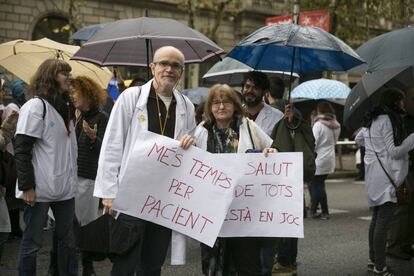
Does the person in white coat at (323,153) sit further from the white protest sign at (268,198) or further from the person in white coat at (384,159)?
the white protest sign at (268,198)

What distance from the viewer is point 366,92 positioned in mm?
7168

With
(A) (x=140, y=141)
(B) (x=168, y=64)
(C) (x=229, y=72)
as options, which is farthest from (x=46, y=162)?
(C) (x=229, y=72)

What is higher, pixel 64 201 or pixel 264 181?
pixel 264 181

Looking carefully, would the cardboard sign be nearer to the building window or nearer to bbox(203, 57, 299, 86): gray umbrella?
bbox(203, 57, 299, 86): gray umbrella

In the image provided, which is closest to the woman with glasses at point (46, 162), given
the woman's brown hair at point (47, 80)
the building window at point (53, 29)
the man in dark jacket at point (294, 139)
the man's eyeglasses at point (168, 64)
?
the woman's brown hair at point (47, 80)

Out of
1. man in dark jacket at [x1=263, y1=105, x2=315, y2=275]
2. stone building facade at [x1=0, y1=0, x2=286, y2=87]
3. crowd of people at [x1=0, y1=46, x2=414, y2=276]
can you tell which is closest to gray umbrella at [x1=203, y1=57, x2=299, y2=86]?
crowd of people at [x1=0, y1=46, x2=414, y2=276]

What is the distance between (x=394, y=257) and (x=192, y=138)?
362 cm

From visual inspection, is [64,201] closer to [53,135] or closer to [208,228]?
[53,135]

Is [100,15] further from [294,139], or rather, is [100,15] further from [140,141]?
[140,141]

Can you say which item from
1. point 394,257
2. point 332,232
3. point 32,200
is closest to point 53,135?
point 32,200

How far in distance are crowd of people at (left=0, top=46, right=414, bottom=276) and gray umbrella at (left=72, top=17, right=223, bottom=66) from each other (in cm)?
59

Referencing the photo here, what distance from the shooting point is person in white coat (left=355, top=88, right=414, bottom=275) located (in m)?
6.56

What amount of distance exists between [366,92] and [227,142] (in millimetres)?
2913

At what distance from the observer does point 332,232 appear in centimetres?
985
